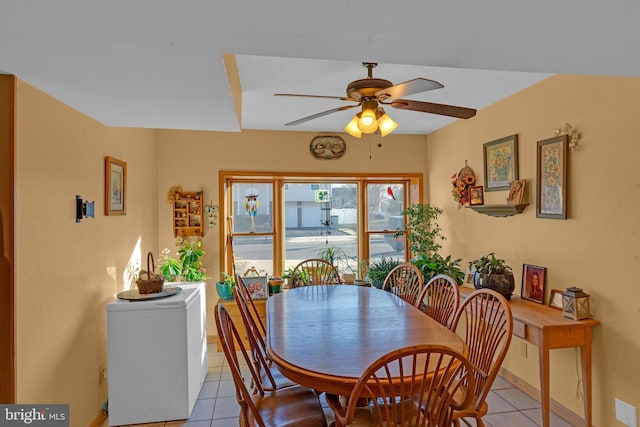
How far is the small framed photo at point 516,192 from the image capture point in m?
2.94

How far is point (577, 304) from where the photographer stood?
2314 millimetres

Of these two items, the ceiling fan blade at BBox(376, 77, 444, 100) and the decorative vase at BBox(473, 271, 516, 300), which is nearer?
the ceiling fan blade at BBox(376, 77, 444, 100)

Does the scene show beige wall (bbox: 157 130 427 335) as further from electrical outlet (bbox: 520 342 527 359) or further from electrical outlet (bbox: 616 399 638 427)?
electrical outlet (bbox: 616 399 638 427)

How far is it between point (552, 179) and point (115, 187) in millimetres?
3420

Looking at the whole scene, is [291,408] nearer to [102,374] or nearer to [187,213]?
[102,374]

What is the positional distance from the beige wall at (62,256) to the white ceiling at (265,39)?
282 millimetres

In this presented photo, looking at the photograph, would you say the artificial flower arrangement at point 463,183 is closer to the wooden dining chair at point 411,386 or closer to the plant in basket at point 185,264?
the wooden dining chair at point 411,386

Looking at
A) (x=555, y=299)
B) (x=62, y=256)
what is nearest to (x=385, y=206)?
(x=555, y=299)

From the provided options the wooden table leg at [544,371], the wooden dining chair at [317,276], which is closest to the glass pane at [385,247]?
the wooden dining chair at [317,276]

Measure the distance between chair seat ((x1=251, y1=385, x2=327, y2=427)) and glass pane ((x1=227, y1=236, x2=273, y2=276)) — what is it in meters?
2.49

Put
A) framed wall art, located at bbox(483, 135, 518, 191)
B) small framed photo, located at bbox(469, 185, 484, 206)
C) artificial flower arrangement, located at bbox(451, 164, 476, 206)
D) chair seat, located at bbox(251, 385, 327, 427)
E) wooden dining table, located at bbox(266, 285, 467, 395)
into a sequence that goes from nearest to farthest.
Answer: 1. wooden dining table, located at bbox(266, 285, 467, 395)
2. chair seat, located at bbox(251, 385, 327, 427)
3. framed wall art, located at bbox(483, 135, 518, 191)
4. small framed photo, located at bbox(469, 185, 484, 206)
5. artificial flower arrangement, located at bbox(451, 164, 476, 206)

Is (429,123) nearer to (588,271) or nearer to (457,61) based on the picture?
(588,271)

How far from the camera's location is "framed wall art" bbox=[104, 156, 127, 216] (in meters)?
2.71

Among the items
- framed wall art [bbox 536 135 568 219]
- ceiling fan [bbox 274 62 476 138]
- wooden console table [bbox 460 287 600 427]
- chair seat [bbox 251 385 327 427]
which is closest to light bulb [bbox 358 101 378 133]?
ceiling fan [bbox 274 62 476 138]
